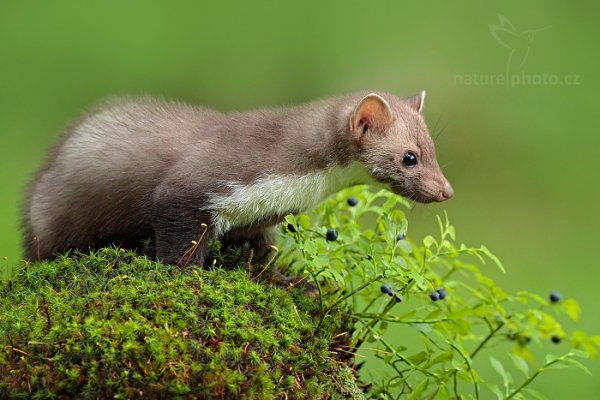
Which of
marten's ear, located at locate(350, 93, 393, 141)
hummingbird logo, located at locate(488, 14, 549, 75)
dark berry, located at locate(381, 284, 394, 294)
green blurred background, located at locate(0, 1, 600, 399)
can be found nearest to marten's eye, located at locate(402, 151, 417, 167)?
marten's ear, located at locate(350, 93, 393, 141)

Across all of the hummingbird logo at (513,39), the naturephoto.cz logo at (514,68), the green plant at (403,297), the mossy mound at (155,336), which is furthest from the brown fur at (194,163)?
the hummingbird logo at (513,39)

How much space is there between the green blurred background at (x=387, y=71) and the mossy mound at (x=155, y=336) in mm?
7207

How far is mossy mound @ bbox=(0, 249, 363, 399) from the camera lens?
370 cm

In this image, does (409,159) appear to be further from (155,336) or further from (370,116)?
(155,336)

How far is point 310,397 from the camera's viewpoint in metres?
4.07

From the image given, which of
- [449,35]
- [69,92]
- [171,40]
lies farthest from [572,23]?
[69,92]

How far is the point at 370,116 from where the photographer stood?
16.4 feet

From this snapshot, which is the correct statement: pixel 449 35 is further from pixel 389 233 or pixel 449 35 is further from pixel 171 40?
pixel 389 233

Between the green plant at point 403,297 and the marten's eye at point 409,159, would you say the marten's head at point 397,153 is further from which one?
the green plant at point 403,297

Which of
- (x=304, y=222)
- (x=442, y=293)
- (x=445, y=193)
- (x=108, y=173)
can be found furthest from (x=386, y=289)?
(x=108, y=173)

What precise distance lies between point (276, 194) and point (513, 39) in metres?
8.23

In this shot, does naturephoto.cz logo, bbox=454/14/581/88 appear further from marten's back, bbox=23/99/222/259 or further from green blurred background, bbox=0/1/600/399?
marten's back, bbox=23/99/222/259

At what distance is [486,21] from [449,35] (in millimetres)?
544

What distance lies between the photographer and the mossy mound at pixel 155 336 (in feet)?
12.1
